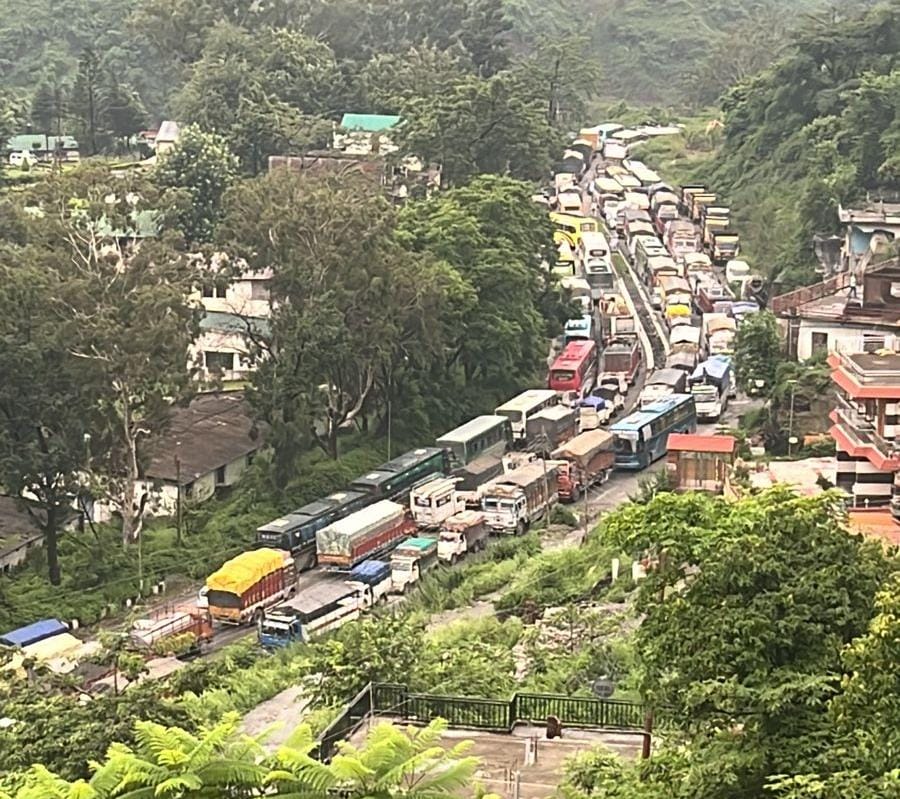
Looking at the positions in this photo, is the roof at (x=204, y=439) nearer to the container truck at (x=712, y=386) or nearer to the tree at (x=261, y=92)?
the container truck at (x=712, y=386)

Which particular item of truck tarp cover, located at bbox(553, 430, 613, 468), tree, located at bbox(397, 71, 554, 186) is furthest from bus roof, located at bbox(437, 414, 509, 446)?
tree, located at bbox(397, 71, 554, 186)

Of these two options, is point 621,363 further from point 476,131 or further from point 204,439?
point 204,439

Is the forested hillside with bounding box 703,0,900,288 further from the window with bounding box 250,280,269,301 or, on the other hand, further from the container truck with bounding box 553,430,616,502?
the window with bounding box 250,280,269,301

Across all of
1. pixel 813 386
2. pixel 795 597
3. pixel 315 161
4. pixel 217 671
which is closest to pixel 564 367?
pixel 813 386

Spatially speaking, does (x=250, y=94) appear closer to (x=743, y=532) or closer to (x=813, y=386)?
(x=813, y=386)

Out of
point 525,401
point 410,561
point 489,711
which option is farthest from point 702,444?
point 489,711
